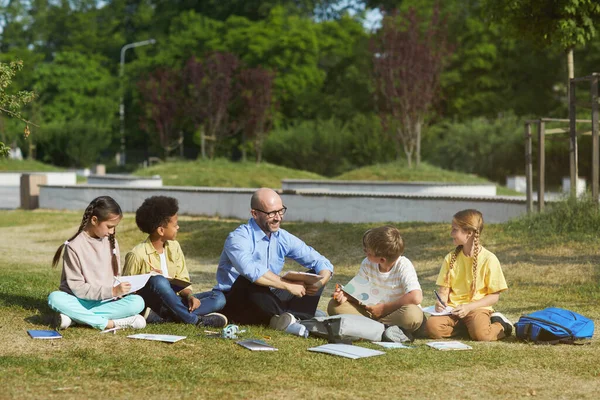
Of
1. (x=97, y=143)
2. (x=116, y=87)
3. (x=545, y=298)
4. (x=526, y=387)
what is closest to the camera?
(x=526, y=387)

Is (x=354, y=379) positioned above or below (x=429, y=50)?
below

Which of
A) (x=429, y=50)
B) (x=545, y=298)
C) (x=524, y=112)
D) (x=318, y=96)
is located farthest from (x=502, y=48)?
(x=545, y=298)

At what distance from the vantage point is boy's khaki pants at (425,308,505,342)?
8.14m

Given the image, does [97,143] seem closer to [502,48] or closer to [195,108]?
[195,108]

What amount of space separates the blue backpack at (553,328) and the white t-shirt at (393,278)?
38.4 inches

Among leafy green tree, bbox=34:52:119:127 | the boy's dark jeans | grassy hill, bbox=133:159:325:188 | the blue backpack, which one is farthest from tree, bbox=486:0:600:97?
leafy green tree, bbox=34:52:119:127

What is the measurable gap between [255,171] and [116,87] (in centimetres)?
2903

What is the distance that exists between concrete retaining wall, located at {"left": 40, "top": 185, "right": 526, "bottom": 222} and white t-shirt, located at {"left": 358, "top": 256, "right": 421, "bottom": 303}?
1079 centimetres

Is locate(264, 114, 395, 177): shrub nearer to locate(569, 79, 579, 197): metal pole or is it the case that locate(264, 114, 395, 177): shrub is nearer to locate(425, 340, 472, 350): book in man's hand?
locate(569, 79, 579, 197): metal pole

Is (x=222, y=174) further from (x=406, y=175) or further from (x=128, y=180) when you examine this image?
(x=406, y=175)

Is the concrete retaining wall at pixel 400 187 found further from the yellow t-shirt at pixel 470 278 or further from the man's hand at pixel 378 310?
the man's hand at pixel 378 310

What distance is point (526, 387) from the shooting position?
20.7 feet

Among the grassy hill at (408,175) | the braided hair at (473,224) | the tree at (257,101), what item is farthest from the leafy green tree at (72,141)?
the braided hair at (473,224)

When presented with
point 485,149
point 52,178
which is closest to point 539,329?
point 52,178
